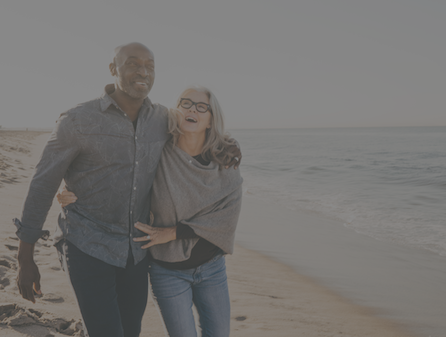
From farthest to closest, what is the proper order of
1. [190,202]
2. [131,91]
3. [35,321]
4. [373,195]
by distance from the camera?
1. [373,195]
2. [35,321]
3. [190,202]
4. [131,91]

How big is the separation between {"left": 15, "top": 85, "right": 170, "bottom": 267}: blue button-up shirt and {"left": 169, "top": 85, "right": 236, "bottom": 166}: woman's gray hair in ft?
1.13

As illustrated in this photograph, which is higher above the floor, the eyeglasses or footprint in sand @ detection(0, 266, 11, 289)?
the eyeglasses

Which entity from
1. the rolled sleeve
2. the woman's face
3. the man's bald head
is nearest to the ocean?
the woman's face

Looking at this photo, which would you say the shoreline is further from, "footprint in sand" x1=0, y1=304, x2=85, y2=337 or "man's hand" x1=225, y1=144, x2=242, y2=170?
"footprint in sand" x1=0, y1=304, x2=85, y2=337

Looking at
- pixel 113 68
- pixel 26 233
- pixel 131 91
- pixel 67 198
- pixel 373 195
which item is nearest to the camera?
pixel 26 233

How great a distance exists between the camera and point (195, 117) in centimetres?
269

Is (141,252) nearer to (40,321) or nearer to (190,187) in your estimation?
(190,187)

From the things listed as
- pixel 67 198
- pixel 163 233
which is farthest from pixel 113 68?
pixel 163 233

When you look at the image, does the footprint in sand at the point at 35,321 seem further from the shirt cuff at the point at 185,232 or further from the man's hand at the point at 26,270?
the shirt cuff at the point at 185,232

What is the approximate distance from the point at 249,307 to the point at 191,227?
2035 millimetres

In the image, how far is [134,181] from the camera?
2.27 metres

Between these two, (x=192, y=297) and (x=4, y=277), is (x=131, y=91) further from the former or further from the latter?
(x=4, y=277)

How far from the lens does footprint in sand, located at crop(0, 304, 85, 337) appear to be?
2.87 metres

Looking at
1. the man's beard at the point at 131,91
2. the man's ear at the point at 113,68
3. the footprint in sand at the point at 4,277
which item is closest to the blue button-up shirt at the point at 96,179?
the man's beard at the point at 131,91
